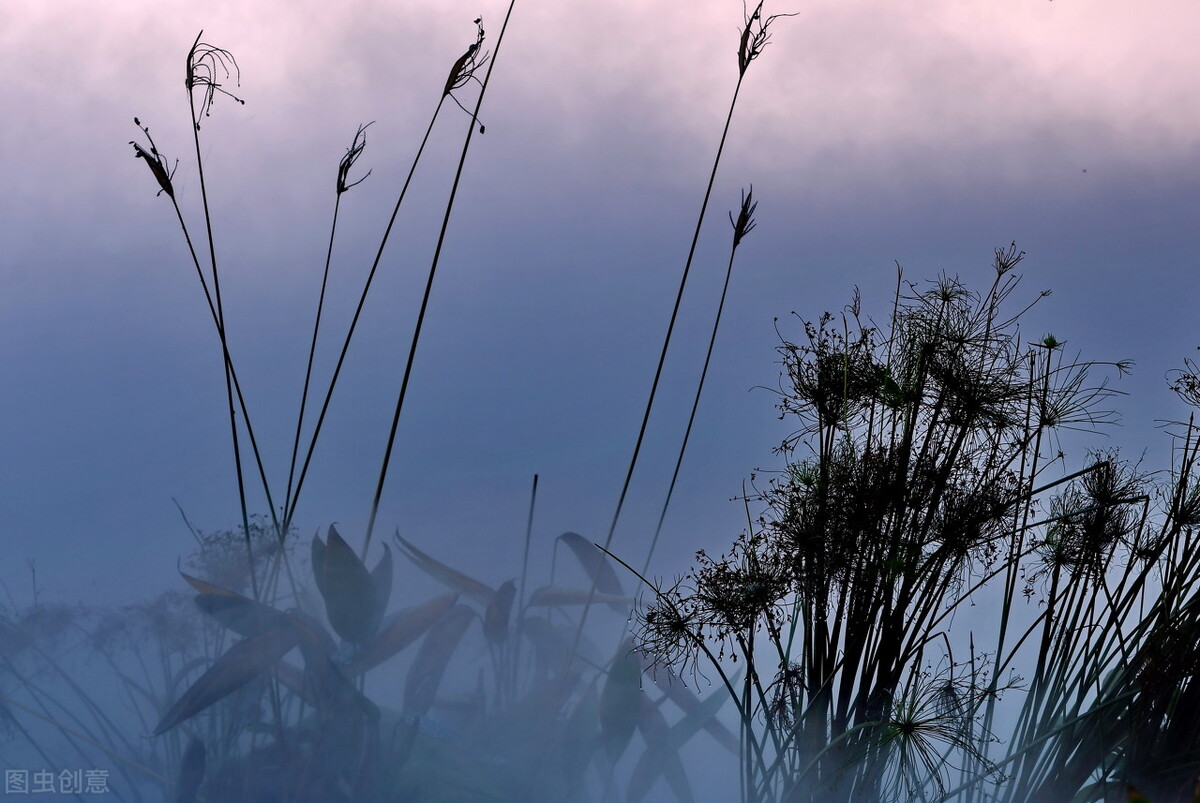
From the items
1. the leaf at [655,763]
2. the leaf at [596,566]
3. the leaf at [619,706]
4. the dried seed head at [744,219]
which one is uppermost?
the dried seed head at [744,219]

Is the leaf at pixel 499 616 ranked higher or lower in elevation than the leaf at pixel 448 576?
lower

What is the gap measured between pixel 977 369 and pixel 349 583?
1179 millimetres

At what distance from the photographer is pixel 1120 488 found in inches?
78.0

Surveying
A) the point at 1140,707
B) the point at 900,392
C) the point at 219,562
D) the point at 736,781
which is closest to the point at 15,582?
the point at 219,562

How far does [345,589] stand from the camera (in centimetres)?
190

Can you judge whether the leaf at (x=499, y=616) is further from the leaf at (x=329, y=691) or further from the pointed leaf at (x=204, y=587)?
the pointed leaf at (x=204, y=587)

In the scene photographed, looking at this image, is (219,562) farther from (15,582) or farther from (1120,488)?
(1120,488)

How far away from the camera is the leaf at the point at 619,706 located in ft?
6.55

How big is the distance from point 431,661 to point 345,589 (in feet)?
0.68

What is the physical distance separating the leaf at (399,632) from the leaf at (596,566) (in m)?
0.26

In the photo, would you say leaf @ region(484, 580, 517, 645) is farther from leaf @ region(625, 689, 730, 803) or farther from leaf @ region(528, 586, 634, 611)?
leaf @ region(625, 689, 730, 803)

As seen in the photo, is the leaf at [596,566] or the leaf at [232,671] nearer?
the leaf at [232,671]

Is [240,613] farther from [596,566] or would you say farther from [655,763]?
[655,763]

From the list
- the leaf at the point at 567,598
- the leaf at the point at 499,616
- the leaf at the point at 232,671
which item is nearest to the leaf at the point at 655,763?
the leaf at the point at 567,598
